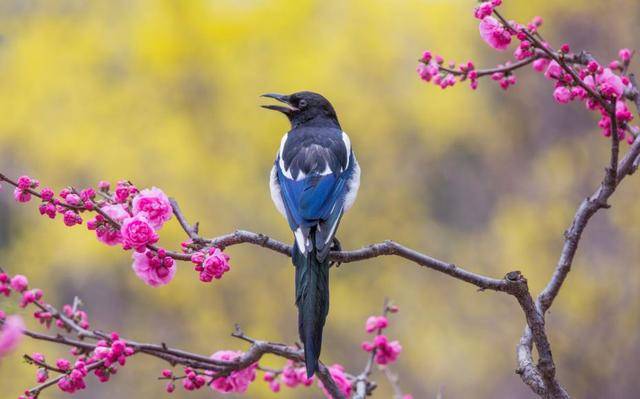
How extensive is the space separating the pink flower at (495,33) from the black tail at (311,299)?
2.57 ft

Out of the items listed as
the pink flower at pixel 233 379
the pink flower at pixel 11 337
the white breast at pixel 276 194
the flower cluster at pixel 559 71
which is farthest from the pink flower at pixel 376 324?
the pink flower at pixel 11 337

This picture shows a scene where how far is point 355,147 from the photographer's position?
26.3ft

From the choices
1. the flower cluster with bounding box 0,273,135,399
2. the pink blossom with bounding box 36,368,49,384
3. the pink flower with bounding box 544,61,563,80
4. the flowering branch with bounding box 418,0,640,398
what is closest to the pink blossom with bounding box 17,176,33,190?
the flower cluster with bounding box 0,273,135,399

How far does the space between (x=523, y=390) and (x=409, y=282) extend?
1.62 meters

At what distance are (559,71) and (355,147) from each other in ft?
18.7

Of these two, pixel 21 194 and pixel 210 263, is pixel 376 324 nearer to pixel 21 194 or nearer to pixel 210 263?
pixel 210 263

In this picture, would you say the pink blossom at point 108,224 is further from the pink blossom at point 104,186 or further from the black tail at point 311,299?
the black tail at point 311,299

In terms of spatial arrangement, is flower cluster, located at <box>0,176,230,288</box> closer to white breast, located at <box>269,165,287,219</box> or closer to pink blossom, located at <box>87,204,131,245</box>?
pink blossom, located at <box>87,204,131,245</box>

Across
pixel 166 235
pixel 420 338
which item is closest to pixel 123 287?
pixel 166 235

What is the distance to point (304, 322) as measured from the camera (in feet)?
7.18

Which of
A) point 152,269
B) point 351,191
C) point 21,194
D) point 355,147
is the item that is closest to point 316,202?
point 351,191

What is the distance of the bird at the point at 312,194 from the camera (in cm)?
226

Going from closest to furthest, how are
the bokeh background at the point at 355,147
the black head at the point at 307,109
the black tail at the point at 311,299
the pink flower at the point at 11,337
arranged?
the pink flower at the point at 11,337 → the black tail at the point at 311,299 → the black head at the point at 307,109 → the bokeh background at the point at 355,147

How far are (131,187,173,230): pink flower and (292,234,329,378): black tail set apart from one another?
45 cm
